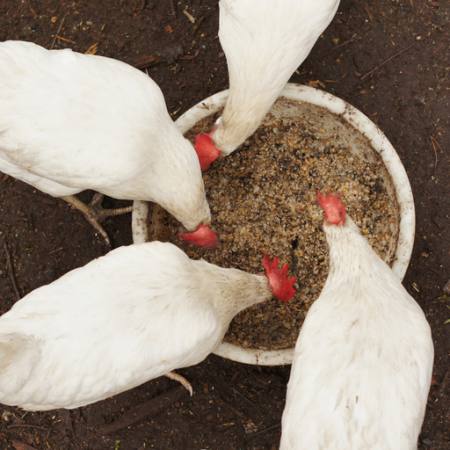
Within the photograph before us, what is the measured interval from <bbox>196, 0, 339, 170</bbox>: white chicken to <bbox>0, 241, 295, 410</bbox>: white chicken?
517 millimetres

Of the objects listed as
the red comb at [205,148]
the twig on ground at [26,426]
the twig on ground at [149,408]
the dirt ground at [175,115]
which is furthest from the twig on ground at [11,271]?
the red comb at [205,148]

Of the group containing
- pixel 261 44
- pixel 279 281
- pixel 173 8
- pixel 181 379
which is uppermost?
pixel 261 44

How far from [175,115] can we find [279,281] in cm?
91

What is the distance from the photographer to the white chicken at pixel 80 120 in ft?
5.27

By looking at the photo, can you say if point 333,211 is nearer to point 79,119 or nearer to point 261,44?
point 261,44

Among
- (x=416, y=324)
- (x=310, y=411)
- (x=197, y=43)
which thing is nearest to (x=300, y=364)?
(x=310, y=411)

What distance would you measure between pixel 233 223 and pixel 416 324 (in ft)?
2.67

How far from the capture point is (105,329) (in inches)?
61.7

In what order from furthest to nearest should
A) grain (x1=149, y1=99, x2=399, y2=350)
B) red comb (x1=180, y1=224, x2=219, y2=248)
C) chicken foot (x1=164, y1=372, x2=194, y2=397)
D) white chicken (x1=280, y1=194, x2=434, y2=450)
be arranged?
chicken foot (x1=164, y1=372, x2=194, y2=397)
grain (x1=149, y1=99, x2=399, y2=350)
red comb (x1=180, y1=224, x2=219, y2=248)
white chicken (x1=280, y1=194, x2=434, y2=450)

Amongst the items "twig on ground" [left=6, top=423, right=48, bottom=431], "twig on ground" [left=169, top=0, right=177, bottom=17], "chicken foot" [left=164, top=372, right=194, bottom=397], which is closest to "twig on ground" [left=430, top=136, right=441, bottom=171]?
"twig on ground" [left=169, top=0, right=177, bottom=17]

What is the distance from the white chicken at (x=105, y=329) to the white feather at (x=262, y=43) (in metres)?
0.53

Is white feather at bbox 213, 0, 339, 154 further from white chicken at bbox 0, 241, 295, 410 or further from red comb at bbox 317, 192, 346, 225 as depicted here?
white chicken at bbox 0, 241, 295, 410

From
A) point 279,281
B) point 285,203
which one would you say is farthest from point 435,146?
point 279,281

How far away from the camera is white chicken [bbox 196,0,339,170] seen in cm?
172
